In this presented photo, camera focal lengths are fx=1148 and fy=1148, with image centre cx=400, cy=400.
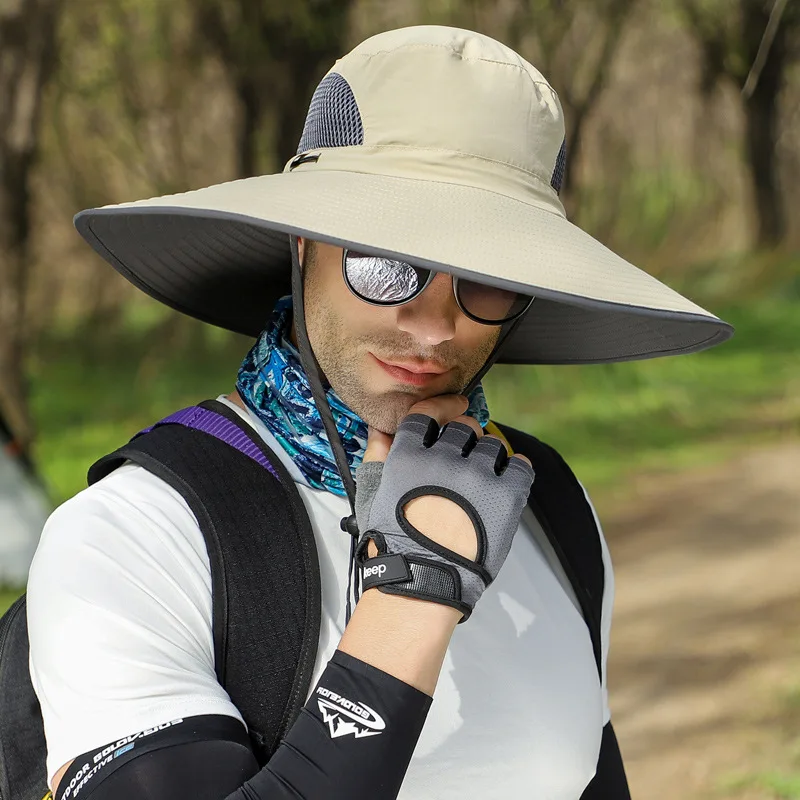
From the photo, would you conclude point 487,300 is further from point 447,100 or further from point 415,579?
point 415,579

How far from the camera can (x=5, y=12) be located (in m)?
5.32

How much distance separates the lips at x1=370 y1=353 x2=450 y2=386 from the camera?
140 centimetres

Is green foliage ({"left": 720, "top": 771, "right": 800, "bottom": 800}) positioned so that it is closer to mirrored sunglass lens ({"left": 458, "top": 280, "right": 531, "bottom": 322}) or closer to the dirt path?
the dirt path

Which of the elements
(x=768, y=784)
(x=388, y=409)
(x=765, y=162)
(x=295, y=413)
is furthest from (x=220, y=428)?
(x=765, y=162)

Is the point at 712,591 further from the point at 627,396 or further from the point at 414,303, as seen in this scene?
the point at 414,303

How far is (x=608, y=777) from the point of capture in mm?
1581

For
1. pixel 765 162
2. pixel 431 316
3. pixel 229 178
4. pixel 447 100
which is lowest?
pixel 229 178

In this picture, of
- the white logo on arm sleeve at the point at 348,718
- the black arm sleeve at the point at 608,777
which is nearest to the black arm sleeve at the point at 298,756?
the white logo on arm sleeve at the point at 348,718

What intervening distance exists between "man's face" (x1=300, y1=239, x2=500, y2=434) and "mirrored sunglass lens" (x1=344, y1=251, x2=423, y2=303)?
28 mm

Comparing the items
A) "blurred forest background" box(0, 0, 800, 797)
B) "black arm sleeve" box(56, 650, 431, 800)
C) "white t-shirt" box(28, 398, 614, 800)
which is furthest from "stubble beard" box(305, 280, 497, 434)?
"blurred forest background" box(0, 0, 800, 797)

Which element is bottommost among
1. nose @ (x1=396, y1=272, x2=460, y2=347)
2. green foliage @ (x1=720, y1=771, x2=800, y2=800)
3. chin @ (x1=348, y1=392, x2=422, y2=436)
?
green foliage @ (x1=720, y1=771, x2=800, y2=800)

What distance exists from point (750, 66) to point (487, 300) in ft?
32.7

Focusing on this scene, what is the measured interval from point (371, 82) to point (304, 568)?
1.92ft

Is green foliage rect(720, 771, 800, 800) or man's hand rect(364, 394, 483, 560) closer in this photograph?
man's hand rect(364, 394, 483, 560)
